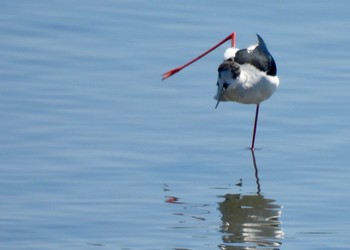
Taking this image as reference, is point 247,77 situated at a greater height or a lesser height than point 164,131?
greater

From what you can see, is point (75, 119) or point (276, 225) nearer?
point (276, 225)

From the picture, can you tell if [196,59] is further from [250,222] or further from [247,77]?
[250,222]

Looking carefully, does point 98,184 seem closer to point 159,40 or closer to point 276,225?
point 276,225

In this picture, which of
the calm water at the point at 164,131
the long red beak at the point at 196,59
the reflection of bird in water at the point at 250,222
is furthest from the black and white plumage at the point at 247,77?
the reflection of bird in water at the point at 250,222

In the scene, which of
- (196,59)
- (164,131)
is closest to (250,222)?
(164,131)

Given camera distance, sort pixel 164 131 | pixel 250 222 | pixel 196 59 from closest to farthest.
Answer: pixel 250 222, pixel 164 131, pixel 196 59

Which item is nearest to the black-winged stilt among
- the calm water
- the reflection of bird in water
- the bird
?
the bird

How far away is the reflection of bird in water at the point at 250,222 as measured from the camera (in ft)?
23.2

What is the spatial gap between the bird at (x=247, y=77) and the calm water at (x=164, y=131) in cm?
25

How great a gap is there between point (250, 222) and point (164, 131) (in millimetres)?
1811

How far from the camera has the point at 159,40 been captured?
448 inches

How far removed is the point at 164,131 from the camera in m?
9.23

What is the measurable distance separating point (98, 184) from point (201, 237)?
109 cm

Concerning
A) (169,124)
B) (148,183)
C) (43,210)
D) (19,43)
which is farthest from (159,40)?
(43,210)
